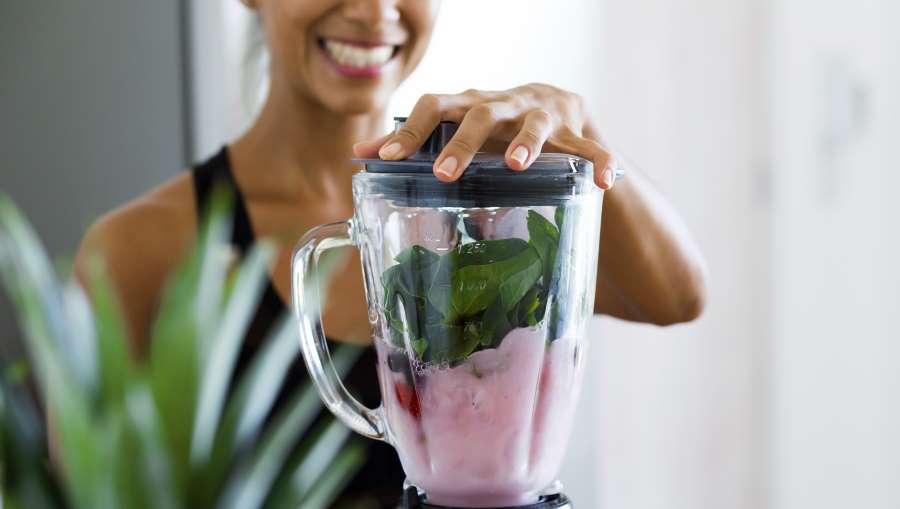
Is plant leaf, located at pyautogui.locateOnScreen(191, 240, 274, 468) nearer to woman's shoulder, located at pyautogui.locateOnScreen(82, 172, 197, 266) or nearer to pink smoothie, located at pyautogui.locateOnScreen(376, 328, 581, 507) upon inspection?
pink smoothie, located at pyautogui.locateOnScreen(376, 328, 581, 507)

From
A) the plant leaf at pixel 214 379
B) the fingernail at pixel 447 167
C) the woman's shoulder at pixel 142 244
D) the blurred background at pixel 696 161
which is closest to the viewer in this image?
the fingernail at pixel 447 167

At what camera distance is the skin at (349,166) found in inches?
18.7

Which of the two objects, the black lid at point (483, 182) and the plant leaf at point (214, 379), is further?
the plant leaf at point (214, 379)

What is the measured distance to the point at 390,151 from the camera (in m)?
0.44

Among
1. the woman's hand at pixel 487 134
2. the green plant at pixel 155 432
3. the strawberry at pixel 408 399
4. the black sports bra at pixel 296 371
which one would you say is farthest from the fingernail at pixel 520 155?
the black sports bra at pixel 296 371

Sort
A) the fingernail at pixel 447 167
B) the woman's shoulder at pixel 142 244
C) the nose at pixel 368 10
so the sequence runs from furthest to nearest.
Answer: the woman's shoulder at pixel 142 244 < the nose at pixel 368 10 < the fingernail at pixel 447 167

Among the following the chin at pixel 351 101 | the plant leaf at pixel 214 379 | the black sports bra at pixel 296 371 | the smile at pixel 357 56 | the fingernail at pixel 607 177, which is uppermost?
the fingernail at pixel 607 177

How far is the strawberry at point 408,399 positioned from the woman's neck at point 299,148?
29.2 inches

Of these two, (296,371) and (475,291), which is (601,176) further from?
(296,371)

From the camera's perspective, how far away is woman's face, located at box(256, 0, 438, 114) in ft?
3.18

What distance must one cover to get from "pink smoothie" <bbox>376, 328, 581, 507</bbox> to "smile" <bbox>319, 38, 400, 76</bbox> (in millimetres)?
563

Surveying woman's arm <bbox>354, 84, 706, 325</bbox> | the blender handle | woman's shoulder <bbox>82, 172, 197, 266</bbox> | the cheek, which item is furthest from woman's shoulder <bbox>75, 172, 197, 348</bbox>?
the blender handle

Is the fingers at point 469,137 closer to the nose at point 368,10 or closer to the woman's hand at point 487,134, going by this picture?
the woman's hand at point 487,134

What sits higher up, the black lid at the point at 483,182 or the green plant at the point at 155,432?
the black lid at the point at 483,182
